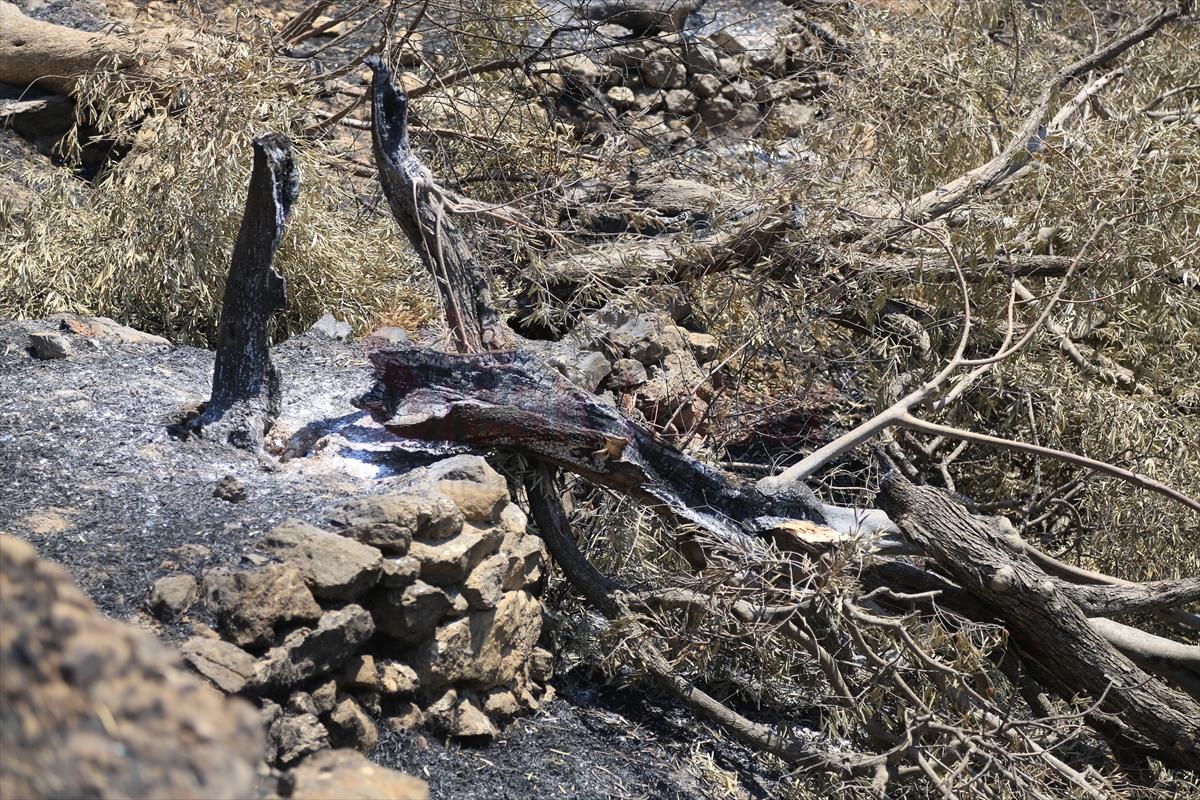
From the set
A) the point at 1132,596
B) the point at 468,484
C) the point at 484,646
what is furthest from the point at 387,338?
the point at 1132,596

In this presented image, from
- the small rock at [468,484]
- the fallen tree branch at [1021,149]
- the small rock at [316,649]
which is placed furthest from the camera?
the fallen tree branch at [1021,149]

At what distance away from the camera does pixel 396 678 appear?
2.74m

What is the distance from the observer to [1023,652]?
3529 millimetres

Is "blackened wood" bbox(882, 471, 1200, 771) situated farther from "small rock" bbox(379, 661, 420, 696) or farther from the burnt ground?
"small rock" bbox(379, 661, 420, 696)

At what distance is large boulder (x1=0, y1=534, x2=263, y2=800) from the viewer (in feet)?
3.68

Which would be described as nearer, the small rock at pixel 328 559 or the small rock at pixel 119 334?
the small rock at pixel 328 559

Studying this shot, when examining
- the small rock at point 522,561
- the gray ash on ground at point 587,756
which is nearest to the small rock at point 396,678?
the gray ash on ground at point 587,756

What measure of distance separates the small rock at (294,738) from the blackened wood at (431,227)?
5.09 ft

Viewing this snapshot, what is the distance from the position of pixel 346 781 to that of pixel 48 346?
8.37ft

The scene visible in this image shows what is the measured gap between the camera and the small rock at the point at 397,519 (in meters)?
2.70

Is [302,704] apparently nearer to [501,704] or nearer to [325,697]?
[325,697]

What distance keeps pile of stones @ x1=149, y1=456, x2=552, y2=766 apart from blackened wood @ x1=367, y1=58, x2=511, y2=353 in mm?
710

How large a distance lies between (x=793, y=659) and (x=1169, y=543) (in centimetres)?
189

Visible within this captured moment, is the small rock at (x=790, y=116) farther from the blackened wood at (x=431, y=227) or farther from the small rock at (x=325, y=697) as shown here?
the small rock at (x=325, y=697)
